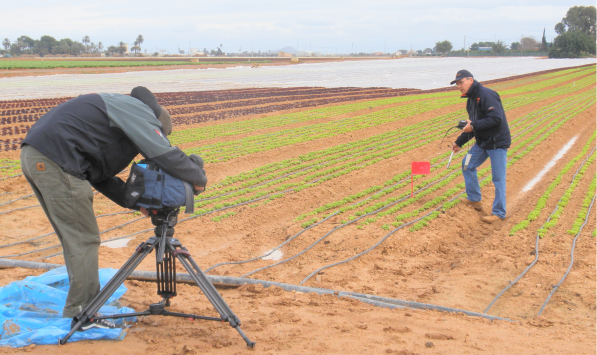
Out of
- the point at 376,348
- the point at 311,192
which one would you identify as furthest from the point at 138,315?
the point at 311,192

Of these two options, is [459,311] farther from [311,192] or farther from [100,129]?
[311,192]

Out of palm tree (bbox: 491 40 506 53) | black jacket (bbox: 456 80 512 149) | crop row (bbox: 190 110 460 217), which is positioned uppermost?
palm tree (bbox: 491 40 506 53)

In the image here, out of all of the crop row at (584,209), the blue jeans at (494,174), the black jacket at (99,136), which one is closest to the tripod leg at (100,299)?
the black jacket at (99,136)

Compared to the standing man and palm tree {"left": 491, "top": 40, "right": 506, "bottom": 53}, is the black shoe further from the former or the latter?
palm tree {"left": 491, "top": 40, "right": 506, "bottom": 53}

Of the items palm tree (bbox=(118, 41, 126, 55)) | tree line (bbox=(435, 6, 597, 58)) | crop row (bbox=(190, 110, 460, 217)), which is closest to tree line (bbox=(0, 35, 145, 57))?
palm tree (bbox=(118, 41, 126, 55))

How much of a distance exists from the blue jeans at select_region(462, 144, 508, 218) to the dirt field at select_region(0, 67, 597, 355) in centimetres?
27

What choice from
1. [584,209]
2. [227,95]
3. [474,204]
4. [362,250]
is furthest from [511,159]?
[227,95]

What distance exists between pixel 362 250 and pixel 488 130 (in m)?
2.65

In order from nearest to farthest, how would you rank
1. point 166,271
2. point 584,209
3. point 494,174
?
point 166,271 → point 494,174 → point 584,209

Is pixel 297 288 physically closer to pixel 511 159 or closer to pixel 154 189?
pixel 154 189

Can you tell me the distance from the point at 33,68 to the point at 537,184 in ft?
164

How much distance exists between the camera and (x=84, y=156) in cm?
340

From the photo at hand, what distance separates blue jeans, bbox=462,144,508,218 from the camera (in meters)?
6.98

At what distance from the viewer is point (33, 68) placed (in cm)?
4712
